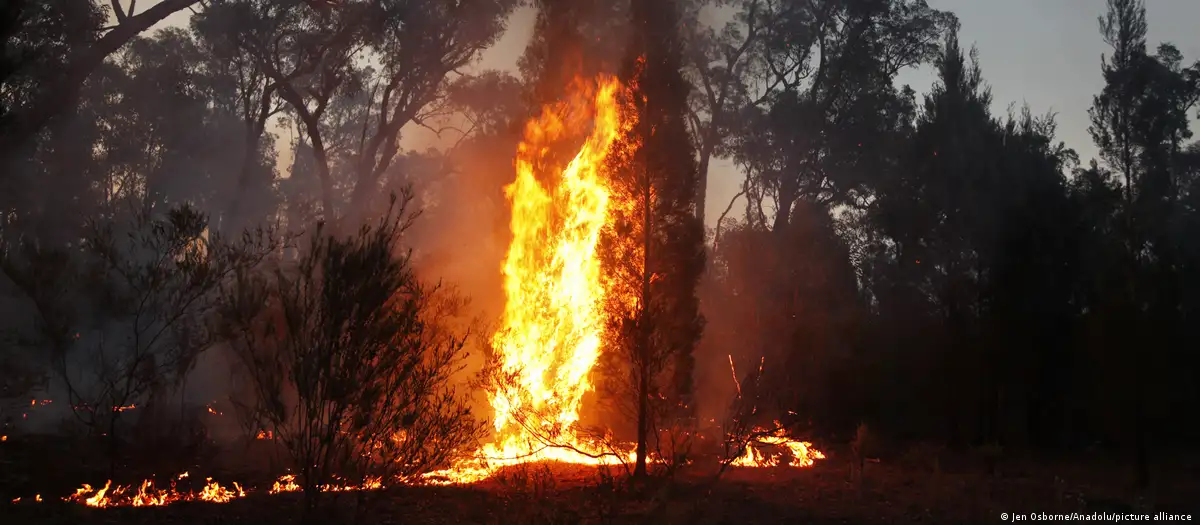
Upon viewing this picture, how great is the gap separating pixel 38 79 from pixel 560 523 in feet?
85.8

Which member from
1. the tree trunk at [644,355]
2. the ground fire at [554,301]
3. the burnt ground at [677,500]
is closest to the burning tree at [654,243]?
the tree trunk at [644,355]

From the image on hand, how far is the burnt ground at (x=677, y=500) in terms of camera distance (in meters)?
10.8

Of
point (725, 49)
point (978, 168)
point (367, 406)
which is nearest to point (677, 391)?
point (367, 406)

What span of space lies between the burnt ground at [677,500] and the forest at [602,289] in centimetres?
12

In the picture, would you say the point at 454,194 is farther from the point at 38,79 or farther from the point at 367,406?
the point at 367,406

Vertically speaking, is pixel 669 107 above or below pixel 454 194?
below

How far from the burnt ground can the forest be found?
0.38 ft

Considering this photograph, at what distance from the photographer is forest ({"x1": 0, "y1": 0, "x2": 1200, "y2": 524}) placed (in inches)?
462

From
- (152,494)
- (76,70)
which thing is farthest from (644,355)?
(76,70)

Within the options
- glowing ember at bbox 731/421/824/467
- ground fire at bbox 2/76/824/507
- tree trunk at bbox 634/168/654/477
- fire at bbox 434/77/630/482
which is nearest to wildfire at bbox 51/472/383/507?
ground fire at bbox 2/76/824/507

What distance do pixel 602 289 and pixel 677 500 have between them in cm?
408

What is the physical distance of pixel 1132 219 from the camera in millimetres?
18766

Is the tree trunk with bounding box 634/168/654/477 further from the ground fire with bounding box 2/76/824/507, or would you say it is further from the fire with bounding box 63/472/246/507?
the fire with bounding box 63/472/246/507

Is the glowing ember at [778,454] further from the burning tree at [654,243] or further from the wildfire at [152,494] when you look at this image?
the wildfire at [152,494]
